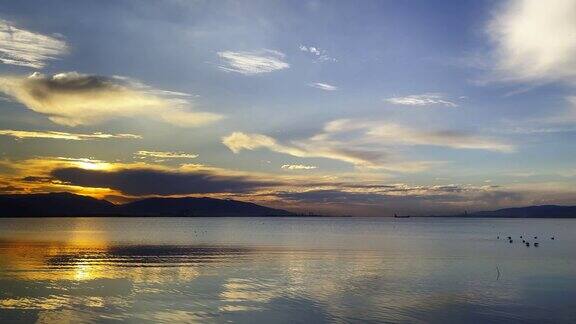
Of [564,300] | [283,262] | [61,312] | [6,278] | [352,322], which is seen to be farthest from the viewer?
[283,262]

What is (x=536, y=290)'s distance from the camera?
4397 cm

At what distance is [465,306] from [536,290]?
36.8 ft

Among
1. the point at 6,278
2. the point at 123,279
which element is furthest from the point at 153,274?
the point at 6,278

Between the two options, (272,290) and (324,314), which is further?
(272,290)

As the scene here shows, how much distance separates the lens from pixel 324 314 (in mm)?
33562

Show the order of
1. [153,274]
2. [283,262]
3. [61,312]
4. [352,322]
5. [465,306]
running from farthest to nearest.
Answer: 1. [283,262]
2. [153,274]
3. [465,306]
4. [61,312]
5. [352,322]

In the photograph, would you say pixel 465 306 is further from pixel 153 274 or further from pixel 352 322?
pixel 153 274

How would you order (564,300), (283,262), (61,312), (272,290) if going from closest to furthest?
(61,312)
(564,300)
(272,290)
(283,262)

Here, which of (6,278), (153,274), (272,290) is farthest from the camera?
(153,274)

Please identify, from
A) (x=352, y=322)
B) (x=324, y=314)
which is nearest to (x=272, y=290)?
(x=324, y=314)

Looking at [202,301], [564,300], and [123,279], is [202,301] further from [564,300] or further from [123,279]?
[564,300]

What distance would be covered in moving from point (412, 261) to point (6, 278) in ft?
153

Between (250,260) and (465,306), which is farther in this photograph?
(250,260)

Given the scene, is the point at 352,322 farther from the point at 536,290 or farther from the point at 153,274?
the point at 153,274
